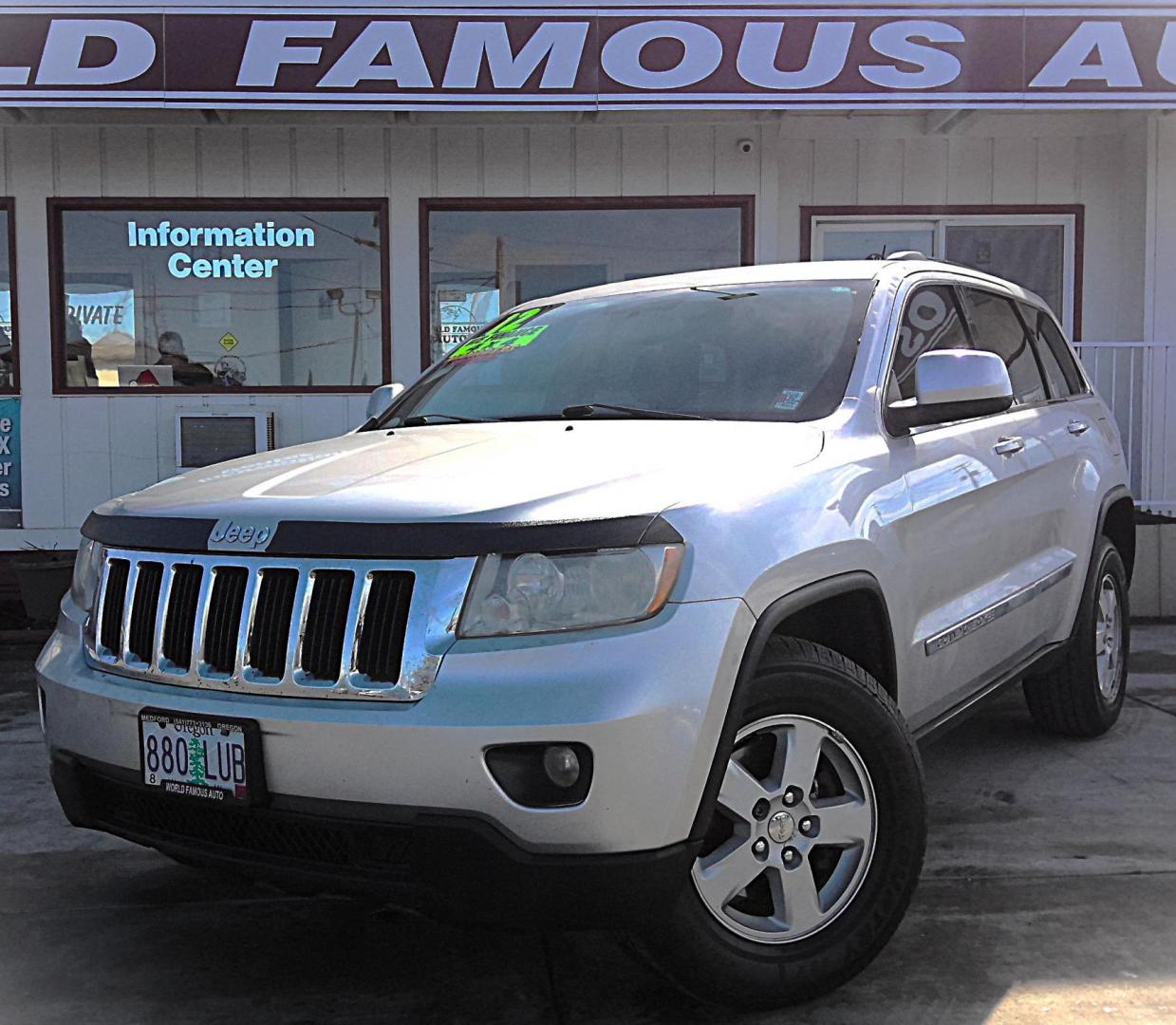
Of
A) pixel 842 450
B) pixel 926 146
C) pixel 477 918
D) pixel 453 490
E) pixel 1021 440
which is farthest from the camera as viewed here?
pixel 926 146

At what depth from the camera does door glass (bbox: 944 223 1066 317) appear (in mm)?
9703

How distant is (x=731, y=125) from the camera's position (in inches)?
349

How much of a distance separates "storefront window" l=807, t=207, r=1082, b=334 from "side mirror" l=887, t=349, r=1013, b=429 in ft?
20.9

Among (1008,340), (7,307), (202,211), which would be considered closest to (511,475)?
(1008,340)

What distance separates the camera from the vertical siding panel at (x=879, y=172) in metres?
9.47

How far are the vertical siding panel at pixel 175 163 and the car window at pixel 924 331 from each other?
6.31m

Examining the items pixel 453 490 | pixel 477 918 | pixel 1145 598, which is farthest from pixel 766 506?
pixel 1145 598

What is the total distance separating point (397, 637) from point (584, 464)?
631 millimetres

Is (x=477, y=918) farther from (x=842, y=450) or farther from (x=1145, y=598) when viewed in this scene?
(x=1145, y=598)

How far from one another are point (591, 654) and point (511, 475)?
1.81 ft

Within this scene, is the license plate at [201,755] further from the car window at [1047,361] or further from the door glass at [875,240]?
the door glass at [875,240]

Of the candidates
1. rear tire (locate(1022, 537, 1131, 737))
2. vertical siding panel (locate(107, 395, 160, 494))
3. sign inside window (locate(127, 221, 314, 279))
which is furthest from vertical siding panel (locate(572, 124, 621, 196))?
rear tire (locate(1022, 537, 1131, 737))

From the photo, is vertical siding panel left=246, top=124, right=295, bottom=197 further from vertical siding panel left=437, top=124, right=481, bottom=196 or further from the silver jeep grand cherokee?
the silver jeep grand cherokee

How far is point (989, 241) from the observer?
972cm
